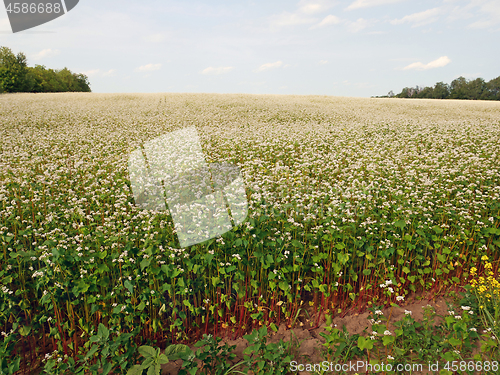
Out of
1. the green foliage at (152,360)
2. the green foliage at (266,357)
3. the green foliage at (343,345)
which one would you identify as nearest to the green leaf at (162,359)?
the green foliage at (152,360)

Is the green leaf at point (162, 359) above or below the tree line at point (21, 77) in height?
below

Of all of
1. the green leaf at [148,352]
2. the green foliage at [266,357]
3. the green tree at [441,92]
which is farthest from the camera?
the green tree at [441,92]

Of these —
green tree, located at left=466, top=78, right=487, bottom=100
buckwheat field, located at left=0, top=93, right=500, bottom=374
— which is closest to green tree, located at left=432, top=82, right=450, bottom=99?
green tree, located at left=466, top=78, right=487, bottom=100

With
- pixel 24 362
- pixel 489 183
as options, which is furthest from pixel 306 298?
pixel 489 183

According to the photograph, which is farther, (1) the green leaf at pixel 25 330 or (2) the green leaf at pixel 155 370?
(1) the green leaf at pixel 25 330

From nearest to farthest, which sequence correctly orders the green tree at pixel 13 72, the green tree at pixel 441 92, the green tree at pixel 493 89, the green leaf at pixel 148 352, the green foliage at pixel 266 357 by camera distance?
the green leaf at pixel 148 352
the green foliage at pixel 266 357
the green tree at pixel 13 72
the green tree at pixel 493 89
the green tree at pixel 441 92

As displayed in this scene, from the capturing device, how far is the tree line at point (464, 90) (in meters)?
87.1

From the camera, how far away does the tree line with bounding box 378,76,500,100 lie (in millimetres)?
87062

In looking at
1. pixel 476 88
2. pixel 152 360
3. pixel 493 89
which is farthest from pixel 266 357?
pixel 493 89

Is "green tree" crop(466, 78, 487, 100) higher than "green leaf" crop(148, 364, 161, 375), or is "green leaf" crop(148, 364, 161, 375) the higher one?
"green tree" crop(466, 78, 487, 100)

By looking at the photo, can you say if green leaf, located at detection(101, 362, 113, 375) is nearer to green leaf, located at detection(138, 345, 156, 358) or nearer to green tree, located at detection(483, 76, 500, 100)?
green leaf, located at detection(138, 345, 156, 358)

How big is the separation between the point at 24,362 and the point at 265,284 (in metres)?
3.38

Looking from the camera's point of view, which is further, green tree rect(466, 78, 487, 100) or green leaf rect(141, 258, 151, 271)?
green tree rect(466, 78, 487, 100)

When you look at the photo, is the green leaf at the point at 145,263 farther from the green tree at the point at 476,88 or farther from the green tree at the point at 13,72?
the green tree at the point at 476,88
